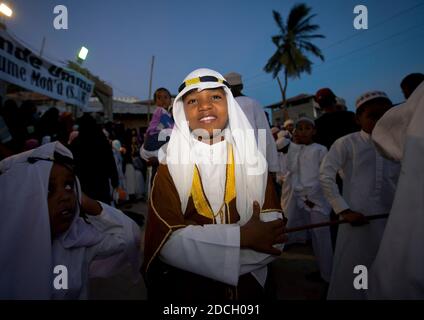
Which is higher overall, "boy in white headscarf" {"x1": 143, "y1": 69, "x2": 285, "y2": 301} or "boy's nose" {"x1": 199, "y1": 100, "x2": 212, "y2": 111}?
"boy's nose" {"x1": 199, "y1": 100, "x2": 212, "y2": 111}

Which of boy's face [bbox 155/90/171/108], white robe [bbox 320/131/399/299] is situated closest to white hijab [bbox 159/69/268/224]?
white robe [bbox 320/131/399/299]

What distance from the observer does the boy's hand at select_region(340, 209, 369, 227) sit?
2232 mm

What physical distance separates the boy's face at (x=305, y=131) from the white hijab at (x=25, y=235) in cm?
367

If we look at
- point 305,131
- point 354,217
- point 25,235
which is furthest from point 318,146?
point 25,235

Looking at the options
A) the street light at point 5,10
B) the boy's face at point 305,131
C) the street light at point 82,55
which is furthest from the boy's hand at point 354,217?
the street light at point 5,10

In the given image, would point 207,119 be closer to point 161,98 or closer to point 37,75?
point 161,98

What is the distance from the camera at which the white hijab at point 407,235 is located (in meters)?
0.88

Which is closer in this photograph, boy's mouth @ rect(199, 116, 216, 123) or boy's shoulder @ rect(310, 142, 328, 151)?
boy's mouth @ rect(199, 116, 216, 123)

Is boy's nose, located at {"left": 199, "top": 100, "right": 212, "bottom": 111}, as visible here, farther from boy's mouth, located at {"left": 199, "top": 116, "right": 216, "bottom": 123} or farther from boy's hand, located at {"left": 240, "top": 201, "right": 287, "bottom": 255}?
boy's hand, located at {"left": 240, "top": 201, "right": 287, "bottom": 255}

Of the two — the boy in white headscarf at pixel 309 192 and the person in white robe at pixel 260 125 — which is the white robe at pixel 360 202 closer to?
the person in white robe at pixel 260 125

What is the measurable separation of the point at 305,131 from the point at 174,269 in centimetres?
343

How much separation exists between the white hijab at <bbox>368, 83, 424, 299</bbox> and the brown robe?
53cm

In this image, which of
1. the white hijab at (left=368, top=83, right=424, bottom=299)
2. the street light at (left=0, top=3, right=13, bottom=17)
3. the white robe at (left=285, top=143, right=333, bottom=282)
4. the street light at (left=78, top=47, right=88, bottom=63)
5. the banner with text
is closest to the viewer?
the white hijab at (left=368, top=83, right=424, bottom=299)
